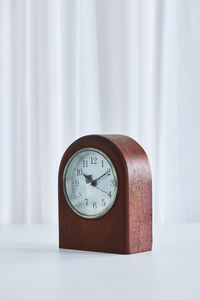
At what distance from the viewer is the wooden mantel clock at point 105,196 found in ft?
4.94

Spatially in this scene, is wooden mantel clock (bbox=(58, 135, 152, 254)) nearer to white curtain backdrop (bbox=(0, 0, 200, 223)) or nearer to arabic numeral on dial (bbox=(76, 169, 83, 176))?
arabic numeral on dial (bbox=(76, 169, 83, 176))

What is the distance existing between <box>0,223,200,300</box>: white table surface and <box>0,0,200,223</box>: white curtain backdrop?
0.51 m

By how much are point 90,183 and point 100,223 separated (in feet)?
0.30

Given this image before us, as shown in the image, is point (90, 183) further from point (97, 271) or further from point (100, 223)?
point (97, 271)

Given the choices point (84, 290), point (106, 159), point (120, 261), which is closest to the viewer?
point (84, 290)

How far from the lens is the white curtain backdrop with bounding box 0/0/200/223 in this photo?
2.29 meters

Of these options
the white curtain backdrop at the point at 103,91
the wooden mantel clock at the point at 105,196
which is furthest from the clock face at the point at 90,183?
the white curtain backdrop at the point at 103,91

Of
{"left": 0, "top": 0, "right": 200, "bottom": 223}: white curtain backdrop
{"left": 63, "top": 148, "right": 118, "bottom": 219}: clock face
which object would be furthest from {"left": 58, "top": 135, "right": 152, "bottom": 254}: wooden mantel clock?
{"left": 0, "top": 0, "right": 200, "bottom": 223}: white curtain backdrop

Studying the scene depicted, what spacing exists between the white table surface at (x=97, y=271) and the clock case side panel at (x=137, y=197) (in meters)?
0.03
